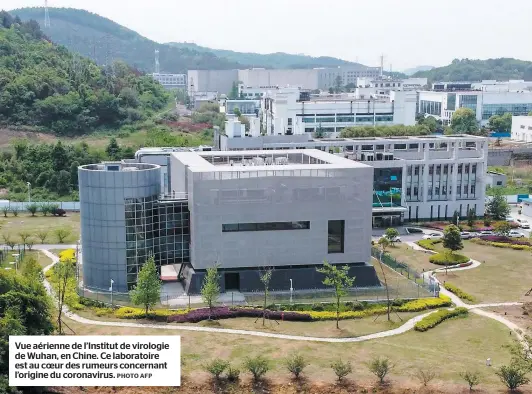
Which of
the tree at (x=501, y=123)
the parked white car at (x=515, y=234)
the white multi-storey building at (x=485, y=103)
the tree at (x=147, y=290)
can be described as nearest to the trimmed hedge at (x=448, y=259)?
the parked white car at (x=515, y=234)

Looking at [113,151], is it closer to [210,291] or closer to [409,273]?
[409,273]

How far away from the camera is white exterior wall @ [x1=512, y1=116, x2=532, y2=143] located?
111688 mm

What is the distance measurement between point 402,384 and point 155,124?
3311 inches

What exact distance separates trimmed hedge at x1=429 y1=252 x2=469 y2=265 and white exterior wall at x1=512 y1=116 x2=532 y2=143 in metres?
70.8

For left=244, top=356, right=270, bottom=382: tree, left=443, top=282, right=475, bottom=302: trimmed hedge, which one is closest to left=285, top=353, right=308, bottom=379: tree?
left=244, top=356, right=270, bottom=382: tree

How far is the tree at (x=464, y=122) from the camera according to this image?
11469cm

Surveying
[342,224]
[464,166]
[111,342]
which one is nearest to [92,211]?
[342,224]

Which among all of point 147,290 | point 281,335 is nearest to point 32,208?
point 147,290

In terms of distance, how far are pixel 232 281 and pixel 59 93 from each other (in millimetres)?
69060

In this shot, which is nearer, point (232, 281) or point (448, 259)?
A: point (232, 281)

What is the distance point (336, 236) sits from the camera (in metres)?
40.6

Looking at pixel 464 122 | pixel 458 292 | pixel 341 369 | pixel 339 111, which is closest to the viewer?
pixel 341 369

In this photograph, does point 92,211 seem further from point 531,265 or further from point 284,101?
point 284,101

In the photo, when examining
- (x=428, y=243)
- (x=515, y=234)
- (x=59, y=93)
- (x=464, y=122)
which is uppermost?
(x=59, y=93)
